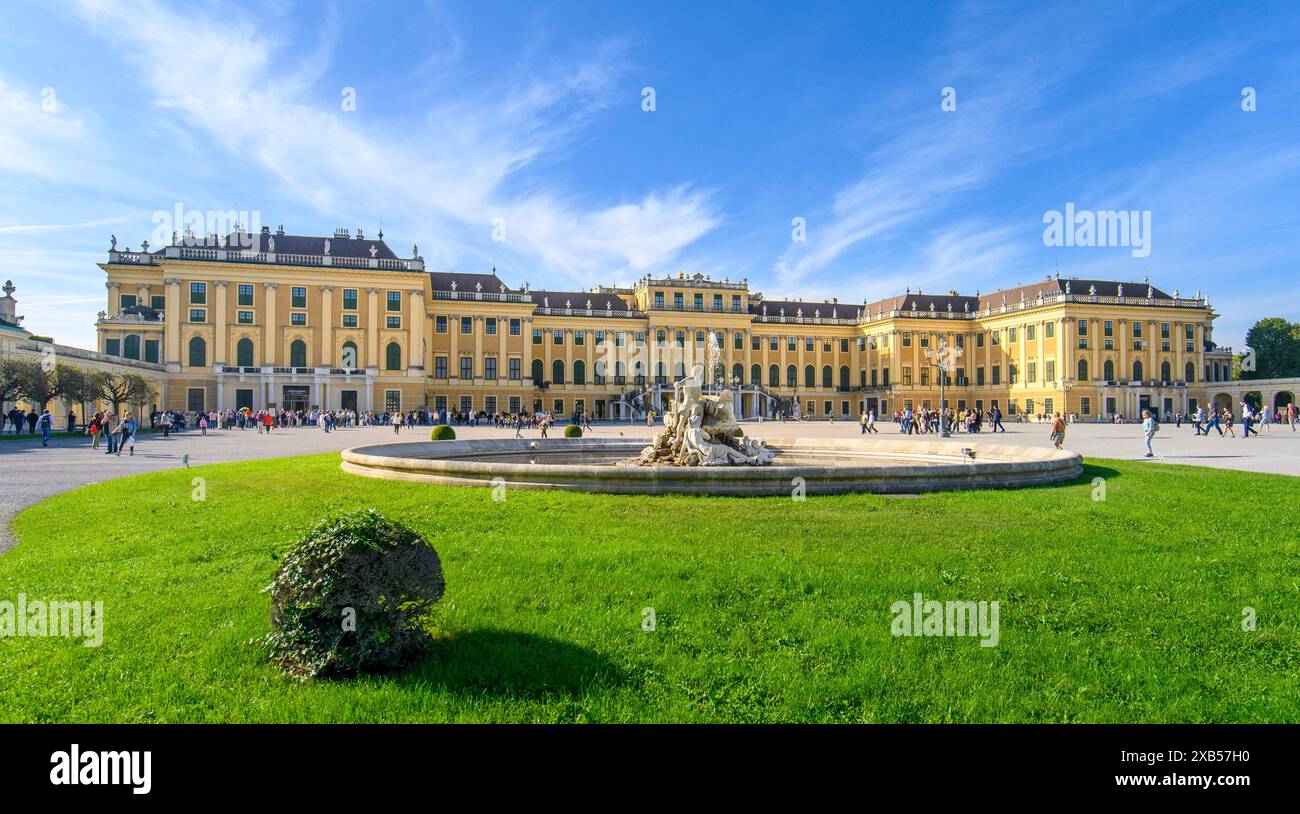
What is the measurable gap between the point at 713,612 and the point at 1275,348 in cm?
11117

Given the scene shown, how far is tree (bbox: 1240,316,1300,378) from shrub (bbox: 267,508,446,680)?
109 metres

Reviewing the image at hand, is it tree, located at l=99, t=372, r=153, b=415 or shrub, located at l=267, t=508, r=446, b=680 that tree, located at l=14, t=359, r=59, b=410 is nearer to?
tree, located at l=99, t=372, r=153, b=415

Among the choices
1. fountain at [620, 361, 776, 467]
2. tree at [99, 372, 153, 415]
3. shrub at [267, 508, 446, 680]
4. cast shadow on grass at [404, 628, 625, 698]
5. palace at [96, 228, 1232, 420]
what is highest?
palace at [96, 228, 1232, 420]

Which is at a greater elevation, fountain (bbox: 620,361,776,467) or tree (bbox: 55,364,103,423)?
tree (bbox: 55,364,103,423)

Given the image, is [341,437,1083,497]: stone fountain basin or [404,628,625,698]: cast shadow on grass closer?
[404,628,625,698]: cast shadow on grass

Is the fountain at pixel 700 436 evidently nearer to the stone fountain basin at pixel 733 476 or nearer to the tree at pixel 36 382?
the stone fountain basin at pixel 733 476

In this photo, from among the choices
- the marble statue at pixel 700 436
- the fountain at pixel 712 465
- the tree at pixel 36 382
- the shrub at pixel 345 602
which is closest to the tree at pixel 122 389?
the tree at pixel 36 382

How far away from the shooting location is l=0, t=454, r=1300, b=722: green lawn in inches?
156

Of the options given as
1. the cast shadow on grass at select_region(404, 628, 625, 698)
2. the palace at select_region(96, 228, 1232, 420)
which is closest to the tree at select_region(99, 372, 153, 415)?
the palace at select_region(96, 228, 1232, 420)

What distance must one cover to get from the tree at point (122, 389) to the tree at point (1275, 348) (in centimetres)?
11381

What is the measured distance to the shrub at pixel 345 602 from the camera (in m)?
4.12

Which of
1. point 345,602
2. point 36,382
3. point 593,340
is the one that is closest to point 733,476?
point 345,602
